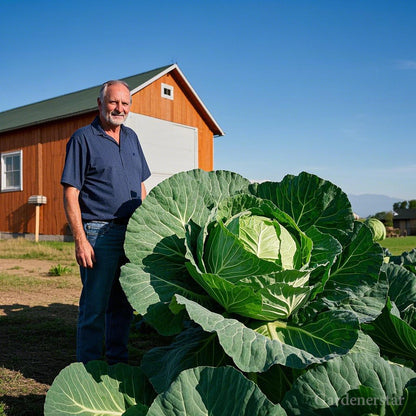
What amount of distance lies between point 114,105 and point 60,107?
13918 millimetres

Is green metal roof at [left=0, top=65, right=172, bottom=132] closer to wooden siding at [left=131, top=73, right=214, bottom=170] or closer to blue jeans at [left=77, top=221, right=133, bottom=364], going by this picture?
wooden siding at [left=131, top=73, right=214, bottom=170]

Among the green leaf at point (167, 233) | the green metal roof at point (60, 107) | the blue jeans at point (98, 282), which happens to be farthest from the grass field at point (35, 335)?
the green metal roof at point (60, 107)

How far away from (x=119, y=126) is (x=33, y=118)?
45.2ft

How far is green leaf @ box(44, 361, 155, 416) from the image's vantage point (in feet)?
5.70

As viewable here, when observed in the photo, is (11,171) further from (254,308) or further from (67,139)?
(254,308)

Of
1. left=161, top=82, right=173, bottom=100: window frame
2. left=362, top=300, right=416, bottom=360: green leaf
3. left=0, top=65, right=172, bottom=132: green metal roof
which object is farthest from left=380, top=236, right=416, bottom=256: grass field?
left=362, top=300, right=416, bottom=360: green leaf

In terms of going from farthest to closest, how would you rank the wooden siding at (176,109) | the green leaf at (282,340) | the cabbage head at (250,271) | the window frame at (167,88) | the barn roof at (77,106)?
1. the window frame at (167,88)
2. the wooden siding at (176,109)
3. the barn roof at (77,106)
4. the cabbage head at (250,271)
5. the green leaf at (282,340)

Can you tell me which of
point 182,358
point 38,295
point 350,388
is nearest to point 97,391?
point 182,358

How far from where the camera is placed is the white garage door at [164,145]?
14133 mm

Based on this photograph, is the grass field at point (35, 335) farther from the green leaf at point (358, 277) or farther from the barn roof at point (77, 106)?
the barn roof at point (77, 106)

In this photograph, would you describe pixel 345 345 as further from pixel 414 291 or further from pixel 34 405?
pixel 34 405

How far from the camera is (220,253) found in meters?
1.70

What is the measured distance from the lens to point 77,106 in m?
14.4

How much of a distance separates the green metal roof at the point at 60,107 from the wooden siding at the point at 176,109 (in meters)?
0.38
